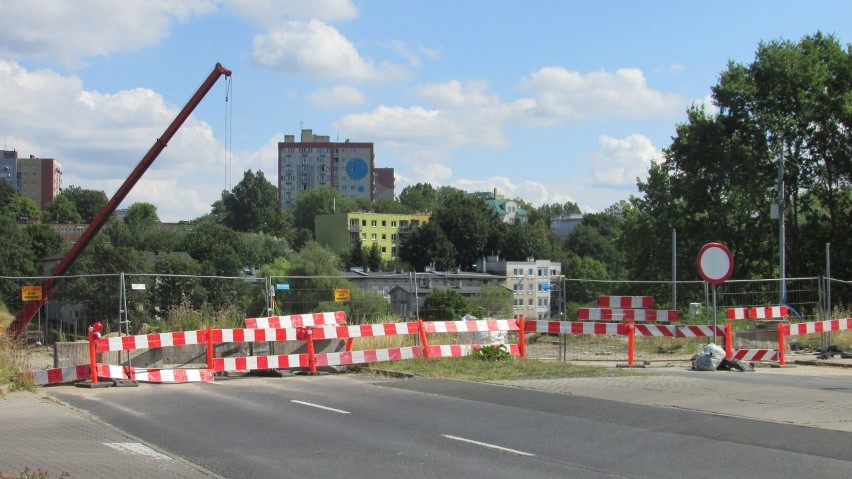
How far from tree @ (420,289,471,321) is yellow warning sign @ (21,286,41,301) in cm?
985

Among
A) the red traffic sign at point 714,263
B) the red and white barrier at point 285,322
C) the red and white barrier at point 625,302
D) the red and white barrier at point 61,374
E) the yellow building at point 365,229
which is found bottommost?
the red and white barrier at point 61,374

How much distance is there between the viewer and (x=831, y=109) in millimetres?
49219

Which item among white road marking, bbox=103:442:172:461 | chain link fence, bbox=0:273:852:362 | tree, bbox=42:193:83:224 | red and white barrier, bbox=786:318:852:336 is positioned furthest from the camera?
tree, bbox=42:193:83:224

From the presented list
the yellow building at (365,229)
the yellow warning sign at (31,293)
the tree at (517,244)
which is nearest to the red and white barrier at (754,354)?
the yellow warning sign at (31,293)

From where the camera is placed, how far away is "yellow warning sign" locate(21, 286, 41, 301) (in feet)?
70.2

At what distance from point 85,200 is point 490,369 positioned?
184046 millimetres

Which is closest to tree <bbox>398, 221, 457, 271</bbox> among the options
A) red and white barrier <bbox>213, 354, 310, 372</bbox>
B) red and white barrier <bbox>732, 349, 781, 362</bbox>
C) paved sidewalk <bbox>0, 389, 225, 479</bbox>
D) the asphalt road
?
red and white barrier <bbox>732, 349, 781, 362</bbox>

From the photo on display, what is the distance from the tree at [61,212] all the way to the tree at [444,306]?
15769cm

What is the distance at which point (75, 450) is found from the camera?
31.3 feet

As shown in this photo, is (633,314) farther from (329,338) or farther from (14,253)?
(14,253)

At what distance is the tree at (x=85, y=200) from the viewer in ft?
607

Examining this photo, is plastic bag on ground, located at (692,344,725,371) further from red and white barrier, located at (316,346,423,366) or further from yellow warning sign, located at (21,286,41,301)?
yellow warning sign, located at (21,286,41,301)

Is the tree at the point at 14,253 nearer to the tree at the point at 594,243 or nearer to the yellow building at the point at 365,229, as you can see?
the yellow building at the point at 365,229

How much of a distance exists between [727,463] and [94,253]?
82.9 meters
